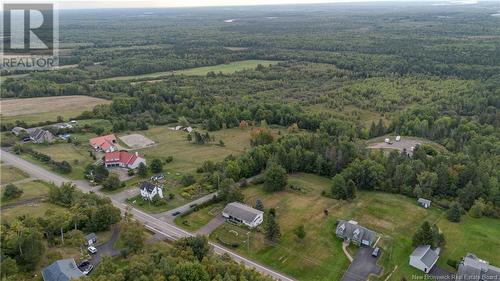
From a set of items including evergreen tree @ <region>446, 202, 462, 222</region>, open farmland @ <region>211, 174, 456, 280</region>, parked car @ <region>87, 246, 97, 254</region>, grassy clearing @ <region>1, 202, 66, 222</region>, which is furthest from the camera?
evergreen tree @ <region>446, 202, 462, 222</region>

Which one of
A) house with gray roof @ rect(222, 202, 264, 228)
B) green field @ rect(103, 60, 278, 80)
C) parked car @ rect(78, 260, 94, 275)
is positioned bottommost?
parked car @ rect(78, 260, 94, 275)

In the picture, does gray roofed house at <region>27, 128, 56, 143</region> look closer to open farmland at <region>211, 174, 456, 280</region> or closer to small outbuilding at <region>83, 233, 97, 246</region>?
small outbuilding at <region>83, 233, 97, 246</region>

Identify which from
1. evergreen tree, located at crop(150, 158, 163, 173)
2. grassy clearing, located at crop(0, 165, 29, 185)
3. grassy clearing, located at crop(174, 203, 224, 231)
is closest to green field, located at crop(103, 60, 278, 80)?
grassy clearing, located at crop(0, 165, 29, 185)

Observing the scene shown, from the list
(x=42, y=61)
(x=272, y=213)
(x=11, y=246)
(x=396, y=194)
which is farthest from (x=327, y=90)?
(x=42, y=61)

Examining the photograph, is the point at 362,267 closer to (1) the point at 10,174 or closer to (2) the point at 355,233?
(2) the point at 355,233

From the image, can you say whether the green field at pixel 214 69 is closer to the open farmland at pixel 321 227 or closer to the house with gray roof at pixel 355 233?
the open farmland at pixel 321 227

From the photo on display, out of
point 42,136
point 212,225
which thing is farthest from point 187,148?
point 212,225
